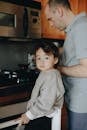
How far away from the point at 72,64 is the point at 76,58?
0.09m

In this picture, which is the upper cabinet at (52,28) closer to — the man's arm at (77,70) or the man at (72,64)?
the man at (72,64)

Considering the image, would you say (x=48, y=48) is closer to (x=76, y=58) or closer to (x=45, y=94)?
(x=76, y=58)

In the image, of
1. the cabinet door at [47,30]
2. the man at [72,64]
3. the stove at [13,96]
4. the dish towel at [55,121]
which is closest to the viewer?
the dish towel at [55,121]

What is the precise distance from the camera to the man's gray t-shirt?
1534mm

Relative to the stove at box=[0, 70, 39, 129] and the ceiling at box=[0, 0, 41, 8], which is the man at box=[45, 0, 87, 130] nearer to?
the stove at box=[0, 70, 39, 129]

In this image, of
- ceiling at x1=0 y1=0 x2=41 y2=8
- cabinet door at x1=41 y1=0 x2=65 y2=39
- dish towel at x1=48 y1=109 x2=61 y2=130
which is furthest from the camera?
cabinet door at x1=41 y1=0 x2=65 y2=39

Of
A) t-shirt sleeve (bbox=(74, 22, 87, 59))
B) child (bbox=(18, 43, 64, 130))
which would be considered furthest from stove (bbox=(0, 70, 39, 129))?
t-shirt sleeve (bbox=(74, 22, 87, 59))

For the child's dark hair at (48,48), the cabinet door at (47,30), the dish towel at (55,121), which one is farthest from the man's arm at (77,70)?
the cabinet door at (47,30)

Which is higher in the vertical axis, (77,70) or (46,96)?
(77,70)

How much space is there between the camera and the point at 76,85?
1662 millimetres

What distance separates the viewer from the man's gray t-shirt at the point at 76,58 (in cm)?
153

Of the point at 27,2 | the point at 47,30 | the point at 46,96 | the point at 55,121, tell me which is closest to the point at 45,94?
the point at 46,96

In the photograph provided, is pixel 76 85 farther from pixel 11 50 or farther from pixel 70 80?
pixel 11 50

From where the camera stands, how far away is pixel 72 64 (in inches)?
65.6
